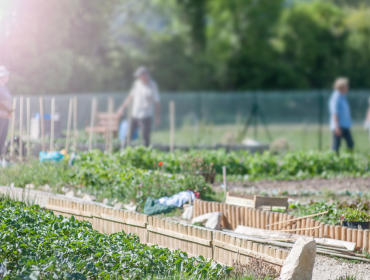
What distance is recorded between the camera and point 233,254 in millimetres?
4242

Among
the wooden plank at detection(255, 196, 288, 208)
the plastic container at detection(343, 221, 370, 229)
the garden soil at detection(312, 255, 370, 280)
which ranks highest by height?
the wooden plank at detection(255, 196, 288, 208)

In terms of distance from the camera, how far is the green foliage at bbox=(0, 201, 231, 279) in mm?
3383

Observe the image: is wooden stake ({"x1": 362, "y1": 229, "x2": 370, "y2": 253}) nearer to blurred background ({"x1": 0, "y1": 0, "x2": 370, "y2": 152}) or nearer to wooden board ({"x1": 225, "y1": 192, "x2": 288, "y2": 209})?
wooden board ({"x1": 225, "y1": 192, "x2": 288, "y2": 209})

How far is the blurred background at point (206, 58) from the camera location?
17.5 m

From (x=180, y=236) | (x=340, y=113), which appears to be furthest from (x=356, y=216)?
(x=340, y=113)

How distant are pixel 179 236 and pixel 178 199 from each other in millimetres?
1632

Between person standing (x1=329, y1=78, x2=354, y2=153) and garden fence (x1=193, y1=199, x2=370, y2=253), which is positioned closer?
garden fence (x1=193, y1=199, x2=370, y2=253)

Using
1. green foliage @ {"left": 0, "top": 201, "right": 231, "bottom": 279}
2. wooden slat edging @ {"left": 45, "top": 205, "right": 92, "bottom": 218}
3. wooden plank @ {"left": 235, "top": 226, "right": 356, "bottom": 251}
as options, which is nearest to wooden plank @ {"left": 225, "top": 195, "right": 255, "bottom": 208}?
wooden plank @ {"left": 235, "top": 226, "right": 356, "bottom": 251}

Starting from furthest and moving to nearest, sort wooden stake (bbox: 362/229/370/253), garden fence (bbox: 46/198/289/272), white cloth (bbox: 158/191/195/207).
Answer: white cloth (bbox: 158/191/195/207), wooden stake (bbox: 362/229/370/253), garden fence (bbox: 46/198/289/272)

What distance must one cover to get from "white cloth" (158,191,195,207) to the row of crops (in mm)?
173

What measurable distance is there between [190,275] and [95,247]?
30.3 inches

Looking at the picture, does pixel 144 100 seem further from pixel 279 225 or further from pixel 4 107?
pixel 279 225

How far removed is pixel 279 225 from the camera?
5219 mm

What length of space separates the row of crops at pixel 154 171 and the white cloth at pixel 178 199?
0.57 ft
